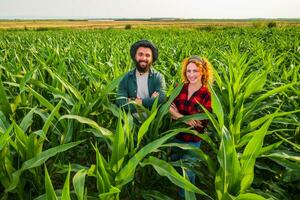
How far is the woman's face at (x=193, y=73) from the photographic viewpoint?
209 cm

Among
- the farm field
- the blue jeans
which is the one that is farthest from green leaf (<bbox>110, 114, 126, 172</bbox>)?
the farm field

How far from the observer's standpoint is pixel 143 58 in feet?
7.68

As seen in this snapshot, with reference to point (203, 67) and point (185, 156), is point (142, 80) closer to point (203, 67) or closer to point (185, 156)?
point (203, 67)

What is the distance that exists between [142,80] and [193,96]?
0.47 metres

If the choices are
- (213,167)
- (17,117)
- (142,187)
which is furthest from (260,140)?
(17,117)

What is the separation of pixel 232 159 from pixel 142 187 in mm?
870

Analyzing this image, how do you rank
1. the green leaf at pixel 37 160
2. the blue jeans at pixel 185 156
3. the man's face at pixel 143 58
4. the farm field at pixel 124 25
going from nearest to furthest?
the green leaf at pixel 37 160 → the blue jeans at pixel 185 156 → the man's face at pixel 143 58 → the farm field at pixel 124 25

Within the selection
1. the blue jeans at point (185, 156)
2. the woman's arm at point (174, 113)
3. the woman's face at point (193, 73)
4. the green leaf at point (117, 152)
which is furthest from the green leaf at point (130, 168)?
the woman's face at point (193, 73)

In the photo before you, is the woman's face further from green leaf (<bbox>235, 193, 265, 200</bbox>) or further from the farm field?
the farm field

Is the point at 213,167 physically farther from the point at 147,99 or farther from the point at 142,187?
the point at 147,99

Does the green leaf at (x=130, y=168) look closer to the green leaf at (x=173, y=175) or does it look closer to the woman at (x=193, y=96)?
the green leaf at (x=173, y=175)

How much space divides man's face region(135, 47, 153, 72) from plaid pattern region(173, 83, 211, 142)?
1.13ft

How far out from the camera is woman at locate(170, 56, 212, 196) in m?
2.10

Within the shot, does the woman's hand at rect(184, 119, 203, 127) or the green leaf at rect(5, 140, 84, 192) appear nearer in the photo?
the green leaf at rect(5, 140, 84, 192)
